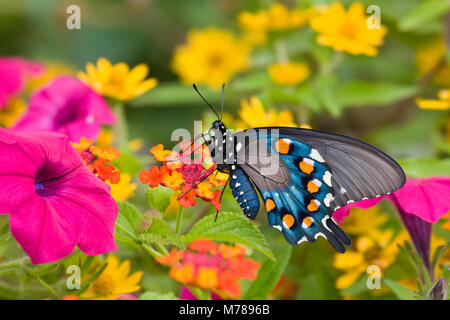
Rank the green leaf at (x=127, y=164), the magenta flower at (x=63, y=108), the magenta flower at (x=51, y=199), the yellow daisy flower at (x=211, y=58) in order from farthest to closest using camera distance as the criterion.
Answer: the yellow daisy flower at (x=211, y=58)
the magenta flower at (x=63, y=108)
the green leaf at (x=127, y=164)
the magenta flower at (x=51, y=199)

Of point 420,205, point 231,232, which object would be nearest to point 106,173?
point 231,232

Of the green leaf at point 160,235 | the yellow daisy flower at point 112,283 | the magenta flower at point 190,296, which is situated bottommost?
the magenta flower at point 190,296

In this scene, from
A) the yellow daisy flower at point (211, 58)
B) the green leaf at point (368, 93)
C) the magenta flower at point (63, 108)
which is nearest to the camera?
the magenta flower at point (63, 108)

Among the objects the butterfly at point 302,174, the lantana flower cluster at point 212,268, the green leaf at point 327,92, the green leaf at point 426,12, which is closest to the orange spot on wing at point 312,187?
the butterfly at point 302,174

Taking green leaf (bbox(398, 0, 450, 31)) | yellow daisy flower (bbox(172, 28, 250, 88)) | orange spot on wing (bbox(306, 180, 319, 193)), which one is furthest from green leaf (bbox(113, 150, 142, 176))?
yellow daisy flower (bbox(172, 28, 250, 88))

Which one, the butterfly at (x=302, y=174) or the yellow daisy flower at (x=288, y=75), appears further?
the yellow daisy flower at (x=288, y=75)

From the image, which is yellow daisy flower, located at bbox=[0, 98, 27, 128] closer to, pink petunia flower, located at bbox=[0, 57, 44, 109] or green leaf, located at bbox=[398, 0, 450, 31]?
pink petunia flower, located at bbox=[0, 57, 44, 109]

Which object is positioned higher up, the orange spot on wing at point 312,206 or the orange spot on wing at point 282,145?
the orange spot on wing at point 282,145

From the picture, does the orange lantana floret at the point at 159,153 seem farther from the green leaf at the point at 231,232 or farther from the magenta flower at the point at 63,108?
the magenta flower at the point at 63,108
